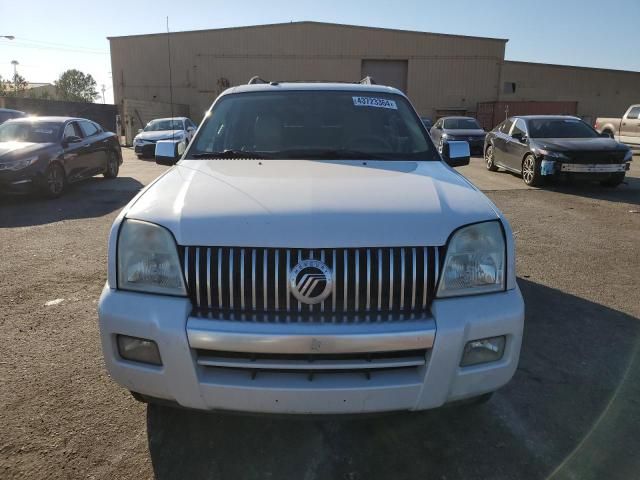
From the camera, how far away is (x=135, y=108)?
27.5 metres

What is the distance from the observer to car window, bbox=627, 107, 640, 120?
19.2m

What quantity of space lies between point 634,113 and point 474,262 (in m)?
21.4

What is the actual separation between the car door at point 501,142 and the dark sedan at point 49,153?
9.69m

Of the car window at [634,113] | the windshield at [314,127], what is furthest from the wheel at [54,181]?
the car window at [634,113]

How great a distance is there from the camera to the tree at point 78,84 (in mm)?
93350

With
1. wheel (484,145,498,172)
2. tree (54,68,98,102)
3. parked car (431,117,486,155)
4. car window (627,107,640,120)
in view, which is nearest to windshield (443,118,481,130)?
parked car (431,117,486,155)

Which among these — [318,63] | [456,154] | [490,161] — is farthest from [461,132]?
[318,63]

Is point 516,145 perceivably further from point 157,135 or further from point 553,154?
point 157,135

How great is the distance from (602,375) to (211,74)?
3705 centimetres

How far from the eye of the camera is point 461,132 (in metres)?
19.0

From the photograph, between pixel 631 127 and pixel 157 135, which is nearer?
pixel 157 135

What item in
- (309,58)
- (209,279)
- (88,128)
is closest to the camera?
(209,279)

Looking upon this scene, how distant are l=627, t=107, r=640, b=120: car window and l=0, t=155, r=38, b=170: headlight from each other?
20.5 meters

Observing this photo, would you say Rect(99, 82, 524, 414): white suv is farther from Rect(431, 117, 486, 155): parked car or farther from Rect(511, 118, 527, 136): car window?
Rect(431, 117, 486, 155): parked car
